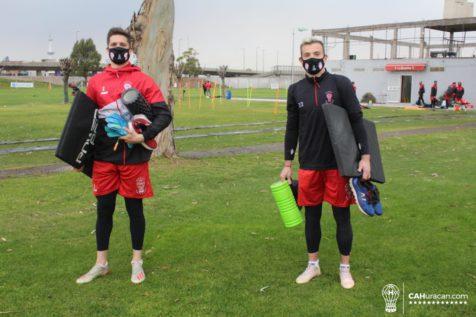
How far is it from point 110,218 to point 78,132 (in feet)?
2.80

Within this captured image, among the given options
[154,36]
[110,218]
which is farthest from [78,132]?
[154,36]

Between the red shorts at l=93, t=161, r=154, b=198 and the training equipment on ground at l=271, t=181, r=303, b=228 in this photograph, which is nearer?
the red shorts at l=93, t=161, r=154, b=198

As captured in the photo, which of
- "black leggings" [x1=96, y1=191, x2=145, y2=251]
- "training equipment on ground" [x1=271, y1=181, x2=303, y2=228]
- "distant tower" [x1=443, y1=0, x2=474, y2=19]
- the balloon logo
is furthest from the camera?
"distant tower" [x1=443, y1=0, x2=474, y2=19]

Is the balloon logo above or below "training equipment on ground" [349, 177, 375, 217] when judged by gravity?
below

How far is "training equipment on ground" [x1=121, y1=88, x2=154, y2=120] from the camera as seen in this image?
13.9 feet

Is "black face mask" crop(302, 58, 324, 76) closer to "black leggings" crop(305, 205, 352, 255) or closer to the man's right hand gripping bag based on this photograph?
the man's right hand gripping bag

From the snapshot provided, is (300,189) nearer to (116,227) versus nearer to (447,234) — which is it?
(447,234)

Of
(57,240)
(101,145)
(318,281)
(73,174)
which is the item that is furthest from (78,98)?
(73,174)

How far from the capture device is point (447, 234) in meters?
5.88

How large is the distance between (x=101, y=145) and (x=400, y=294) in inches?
112

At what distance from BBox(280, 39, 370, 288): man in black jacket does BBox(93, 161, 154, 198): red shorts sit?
139 centimetres

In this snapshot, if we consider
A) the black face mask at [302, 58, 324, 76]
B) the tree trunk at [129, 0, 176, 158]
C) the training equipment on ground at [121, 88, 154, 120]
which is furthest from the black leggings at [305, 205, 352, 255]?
the tree trunk at [129, 0, 176, 158]

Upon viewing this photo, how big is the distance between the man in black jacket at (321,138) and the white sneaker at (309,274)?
33 mm

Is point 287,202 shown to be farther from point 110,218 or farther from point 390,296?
point 110,218
